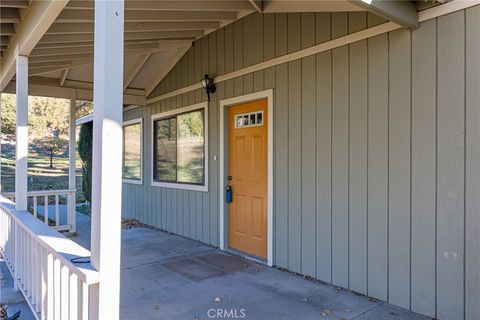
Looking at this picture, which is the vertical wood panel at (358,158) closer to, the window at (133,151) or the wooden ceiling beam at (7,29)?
the wooden ceiling beam at (7,29)

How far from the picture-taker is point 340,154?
3.39m

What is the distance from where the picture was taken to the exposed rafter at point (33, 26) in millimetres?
2531

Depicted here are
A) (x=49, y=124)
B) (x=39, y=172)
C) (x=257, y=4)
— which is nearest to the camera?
(x=257, y=4)

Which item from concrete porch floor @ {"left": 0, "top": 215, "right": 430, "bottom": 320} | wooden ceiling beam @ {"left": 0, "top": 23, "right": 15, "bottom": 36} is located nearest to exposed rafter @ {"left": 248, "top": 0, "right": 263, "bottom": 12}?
wooden ceiling beam @ {"left": 0, "top": 23, "right": 15, "bottom": 36}

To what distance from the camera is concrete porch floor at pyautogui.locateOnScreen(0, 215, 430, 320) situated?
9.38ft

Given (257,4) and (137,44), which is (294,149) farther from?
(137,44)

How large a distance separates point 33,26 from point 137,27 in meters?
1.13

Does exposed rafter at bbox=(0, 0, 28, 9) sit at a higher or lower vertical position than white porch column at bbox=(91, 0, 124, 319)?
higher

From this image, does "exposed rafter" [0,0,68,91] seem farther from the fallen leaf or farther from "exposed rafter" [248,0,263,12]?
the fallen leaf

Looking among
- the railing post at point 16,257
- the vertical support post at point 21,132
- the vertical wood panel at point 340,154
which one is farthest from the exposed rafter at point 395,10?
the railing post at point 16,257

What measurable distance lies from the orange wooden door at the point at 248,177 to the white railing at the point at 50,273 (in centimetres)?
237

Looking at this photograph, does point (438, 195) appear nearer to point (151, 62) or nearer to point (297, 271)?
point (297, 271)

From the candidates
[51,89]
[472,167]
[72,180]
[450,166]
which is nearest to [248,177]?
[450,166]

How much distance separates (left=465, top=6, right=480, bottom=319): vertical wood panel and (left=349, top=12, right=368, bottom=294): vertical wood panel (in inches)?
32.3
